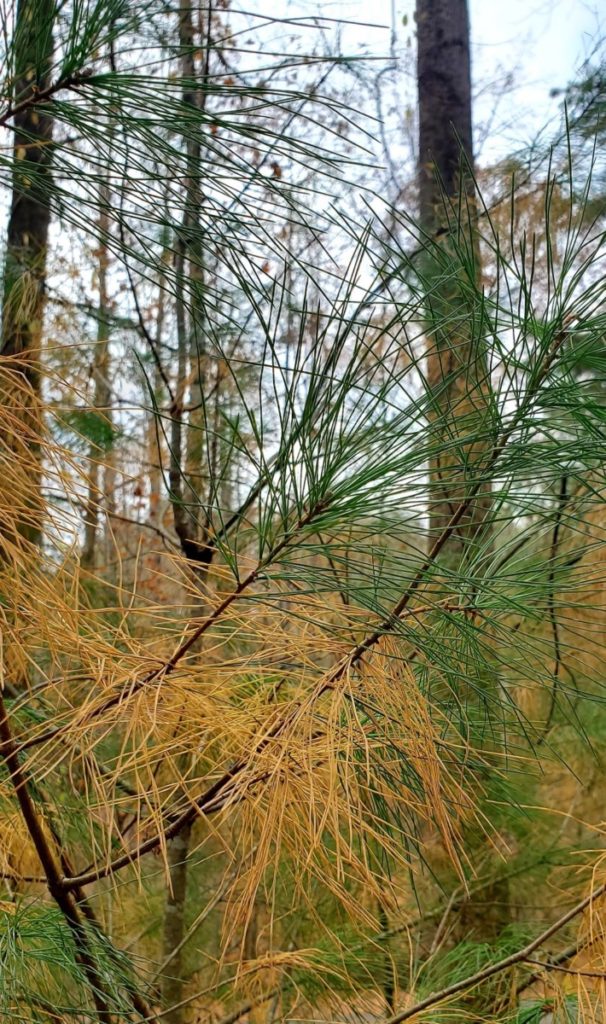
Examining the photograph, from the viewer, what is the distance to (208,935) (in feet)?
5.45

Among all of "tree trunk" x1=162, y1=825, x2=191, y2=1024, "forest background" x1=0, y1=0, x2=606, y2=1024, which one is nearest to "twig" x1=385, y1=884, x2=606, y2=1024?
"forest background" x1=0, y1=0, x2=606, y2=1024

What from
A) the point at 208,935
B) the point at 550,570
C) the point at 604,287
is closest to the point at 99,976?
the point at 550,570

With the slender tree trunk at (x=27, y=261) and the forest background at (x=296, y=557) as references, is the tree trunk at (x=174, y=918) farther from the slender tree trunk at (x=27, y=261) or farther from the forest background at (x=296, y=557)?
the slender tree trunk at (x=27, y=261)

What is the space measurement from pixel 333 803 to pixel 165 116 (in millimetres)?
415

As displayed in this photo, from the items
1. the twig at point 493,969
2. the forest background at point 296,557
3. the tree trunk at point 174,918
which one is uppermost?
the forest background at point 296,557

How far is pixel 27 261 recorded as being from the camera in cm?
142

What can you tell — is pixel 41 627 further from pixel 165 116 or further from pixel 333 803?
pixel 165 116

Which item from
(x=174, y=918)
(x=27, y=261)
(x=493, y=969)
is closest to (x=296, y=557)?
(x=493, y=969)

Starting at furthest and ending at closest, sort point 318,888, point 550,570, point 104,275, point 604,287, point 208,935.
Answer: point 104,275 → point 208,935 → point 318,888 → point 550,570 → point 604,287

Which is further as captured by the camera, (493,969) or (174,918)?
(174,918)

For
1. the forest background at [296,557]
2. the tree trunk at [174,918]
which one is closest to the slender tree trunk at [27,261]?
the forest background at [296,557]

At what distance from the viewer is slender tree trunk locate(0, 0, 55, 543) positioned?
20.0 inches

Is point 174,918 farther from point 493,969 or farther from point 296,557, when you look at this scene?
point 296,557

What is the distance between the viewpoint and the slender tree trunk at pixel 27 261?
0.51m
